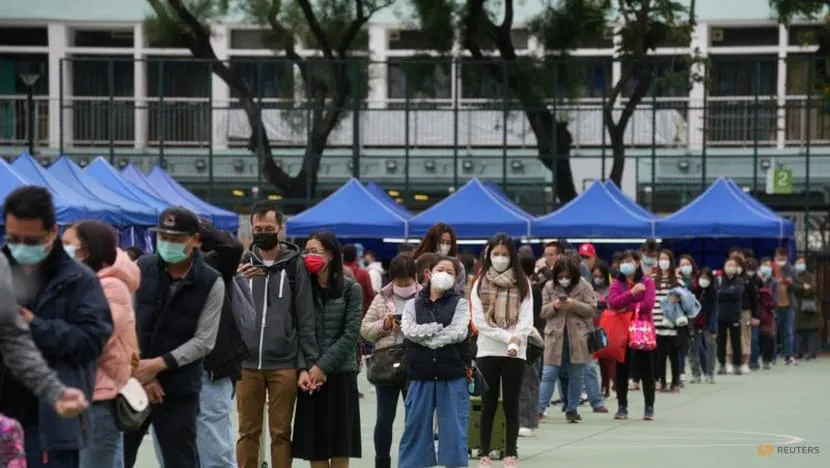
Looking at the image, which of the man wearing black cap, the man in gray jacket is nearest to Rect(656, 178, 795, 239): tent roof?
the man wearing black cap

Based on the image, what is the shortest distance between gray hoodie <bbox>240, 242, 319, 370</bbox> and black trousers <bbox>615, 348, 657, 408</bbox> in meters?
7.75

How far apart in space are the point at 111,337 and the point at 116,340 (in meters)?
0.05

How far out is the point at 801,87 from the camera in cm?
3762

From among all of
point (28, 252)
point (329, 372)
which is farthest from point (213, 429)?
point (28, 252)

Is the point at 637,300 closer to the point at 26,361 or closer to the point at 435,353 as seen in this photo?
the point at 435,353

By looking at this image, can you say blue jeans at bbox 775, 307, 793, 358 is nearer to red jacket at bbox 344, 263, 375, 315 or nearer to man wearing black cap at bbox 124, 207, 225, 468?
red jacket at bbox 344, 263, 375, 315

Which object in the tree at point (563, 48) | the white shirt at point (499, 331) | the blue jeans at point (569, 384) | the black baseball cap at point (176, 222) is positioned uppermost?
the tree at point (563, 48)

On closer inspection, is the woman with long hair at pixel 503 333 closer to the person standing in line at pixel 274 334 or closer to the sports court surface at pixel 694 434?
the sports court surface at pixel 694 434

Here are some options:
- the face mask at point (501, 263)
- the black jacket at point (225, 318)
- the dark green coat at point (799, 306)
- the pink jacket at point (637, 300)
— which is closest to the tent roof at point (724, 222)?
the dark green coat at point (799, 306)

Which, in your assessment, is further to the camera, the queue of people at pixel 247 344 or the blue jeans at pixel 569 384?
the blue jeans at pixel 569 384

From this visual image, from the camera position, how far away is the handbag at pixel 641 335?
1959cm

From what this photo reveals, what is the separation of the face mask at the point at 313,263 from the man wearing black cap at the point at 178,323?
6.09 feet

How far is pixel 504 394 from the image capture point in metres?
14.5

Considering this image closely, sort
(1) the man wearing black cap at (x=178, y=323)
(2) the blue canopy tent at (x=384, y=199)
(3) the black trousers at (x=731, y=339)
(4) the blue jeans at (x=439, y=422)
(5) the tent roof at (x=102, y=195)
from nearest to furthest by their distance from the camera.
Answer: (1) the man wearing black cap at (x=178, y=323)
(4) the blue jeans at (x=439, y=422)
(5) the tent roof at (x=102, y=195)
(3) the black trousers at (x=731, y=339)
(2) the blue canopy tent at (x=384, y=199)
